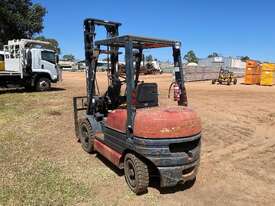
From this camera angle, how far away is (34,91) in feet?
72.2

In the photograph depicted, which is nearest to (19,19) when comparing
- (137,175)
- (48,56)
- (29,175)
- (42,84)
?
(48,56)

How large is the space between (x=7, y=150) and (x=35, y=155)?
78cm

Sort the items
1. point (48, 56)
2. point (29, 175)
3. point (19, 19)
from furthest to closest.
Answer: point (19, 19) → point (48, 56) → point (29, 175)

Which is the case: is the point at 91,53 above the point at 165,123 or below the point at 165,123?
above

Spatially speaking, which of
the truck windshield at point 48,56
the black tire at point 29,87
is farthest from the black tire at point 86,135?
the black tire at point 29,87

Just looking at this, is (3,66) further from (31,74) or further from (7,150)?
(7,150)

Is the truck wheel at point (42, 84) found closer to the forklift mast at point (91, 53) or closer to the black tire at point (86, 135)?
the black tire at point (86, 135)

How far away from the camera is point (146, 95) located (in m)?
6.07

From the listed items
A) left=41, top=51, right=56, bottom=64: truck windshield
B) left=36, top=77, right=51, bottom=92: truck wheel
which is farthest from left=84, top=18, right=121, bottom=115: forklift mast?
left=36, top=77, right=51, bottom=92: truck wheel

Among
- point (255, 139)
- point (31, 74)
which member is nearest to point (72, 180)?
point (255, 139)

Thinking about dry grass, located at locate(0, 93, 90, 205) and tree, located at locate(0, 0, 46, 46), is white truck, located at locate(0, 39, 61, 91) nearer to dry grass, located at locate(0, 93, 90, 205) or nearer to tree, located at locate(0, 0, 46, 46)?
tree, located at locate(0, 0, 46, 46)

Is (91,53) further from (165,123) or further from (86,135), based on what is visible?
(165,123)

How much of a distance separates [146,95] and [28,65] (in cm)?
1631

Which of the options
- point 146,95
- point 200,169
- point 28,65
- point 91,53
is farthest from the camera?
point 28,65
